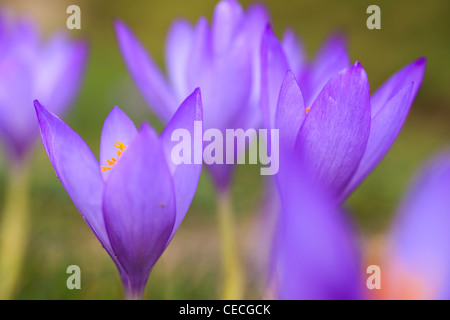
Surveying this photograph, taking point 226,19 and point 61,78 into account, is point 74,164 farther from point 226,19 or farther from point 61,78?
point 61,78

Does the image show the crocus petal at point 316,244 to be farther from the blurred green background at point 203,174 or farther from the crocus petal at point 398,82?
the blurred green background at point 203,174

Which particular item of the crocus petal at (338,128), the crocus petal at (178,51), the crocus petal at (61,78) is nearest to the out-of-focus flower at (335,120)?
the crocus petal at (338,128)

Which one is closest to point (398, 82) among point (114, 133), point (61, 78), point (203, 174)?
point (114, 133)

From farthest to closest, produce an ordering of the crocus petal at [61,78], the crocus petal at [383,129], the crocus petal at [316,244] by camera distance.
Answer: the crocus petal at [61,78]
the crocus petal at [383,129]
the crocus petal at [316,244]

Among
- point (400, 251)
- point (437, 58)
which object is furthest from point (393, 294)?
point (437, 58)

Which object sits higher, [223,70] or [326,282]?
[223,70]

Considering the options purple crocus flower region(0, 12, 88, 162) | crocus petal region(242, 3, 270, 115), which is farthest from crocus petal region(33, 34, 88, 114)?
crocus petal region(242, 3, 270, 115)
